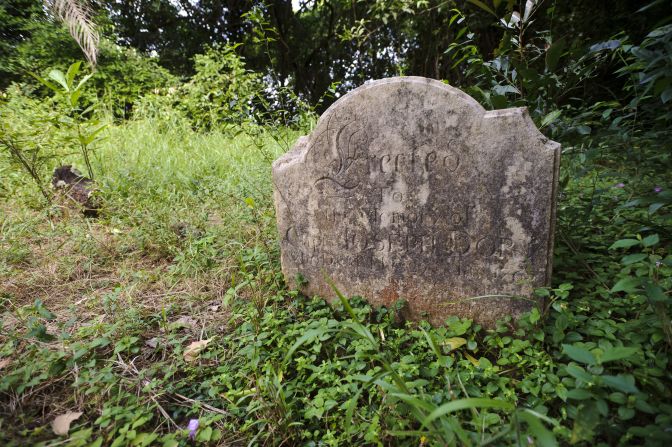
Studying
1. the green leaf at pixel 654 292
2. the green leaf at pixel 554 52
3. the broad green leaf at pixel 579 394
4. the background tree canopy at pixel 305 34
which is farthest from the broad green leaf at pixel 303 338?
the background tree canopy at pixel 305 34

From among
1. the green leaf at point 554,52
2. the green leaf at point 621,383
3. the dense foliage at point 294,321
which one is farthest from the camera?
the green leaf at point 554,52

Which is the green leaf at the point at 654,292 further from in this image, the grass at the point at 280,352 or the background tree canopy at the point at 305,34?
the background tree canopy at the point at 305,34

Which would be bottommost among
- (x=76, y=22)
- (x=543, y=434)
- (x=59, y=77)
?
(x=543, y=434)

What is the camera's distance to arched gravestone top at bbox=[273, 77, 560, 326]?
1.68 metres

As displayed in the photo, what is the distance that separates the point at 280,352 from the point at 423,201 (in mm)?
940

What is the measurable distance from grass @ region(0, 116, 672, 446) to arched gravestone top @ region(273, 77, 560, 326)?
17 centimetres

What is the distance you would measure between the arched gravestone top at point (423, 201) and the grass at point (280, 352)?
0.17 meters

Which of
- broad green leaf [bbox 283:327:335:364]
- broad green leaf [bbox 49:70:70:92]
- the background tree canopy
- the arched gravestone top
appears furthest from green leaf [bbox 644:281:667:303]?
the background tree canopy

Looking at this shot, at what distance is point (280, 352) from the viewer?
5.73 feet

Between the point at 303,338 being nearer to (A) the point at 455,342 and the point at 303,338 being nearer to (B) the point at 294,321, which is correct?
(B) the point at 294,321

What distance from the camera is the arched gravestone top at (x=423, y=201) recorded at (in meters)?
1.68

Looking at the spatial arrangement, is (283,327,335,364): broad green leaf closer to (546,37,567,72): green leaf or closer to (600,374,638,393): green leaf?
(600,374,638,393): green leaf

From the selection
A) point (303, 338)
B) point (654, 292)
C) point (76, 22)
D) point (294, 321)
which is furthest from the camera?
point (76, 22)

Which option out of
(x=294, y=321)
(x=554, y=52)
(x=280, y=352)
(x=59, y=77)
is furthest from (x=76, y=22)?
(x=554, y=52)
